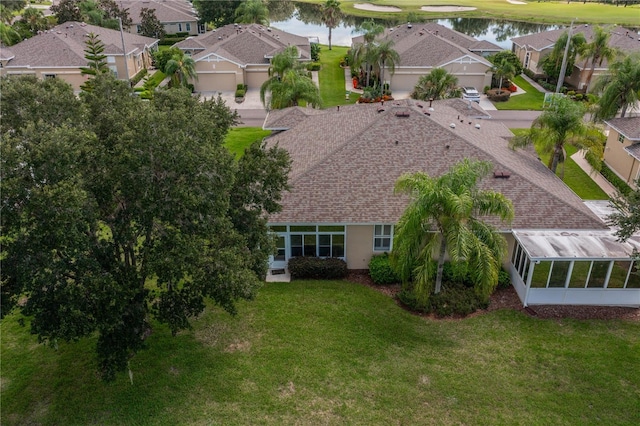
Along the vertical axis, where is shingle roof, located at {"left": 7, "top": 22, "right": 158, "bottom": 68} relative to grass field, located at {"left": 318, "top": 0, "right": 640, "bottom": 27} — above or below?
below

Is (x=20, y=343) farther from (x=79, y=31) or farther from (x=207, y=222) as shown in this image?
(x=79, y=31)

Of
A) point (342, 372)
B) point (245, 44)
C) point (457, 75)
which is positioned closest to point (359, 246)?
point (342, 372)

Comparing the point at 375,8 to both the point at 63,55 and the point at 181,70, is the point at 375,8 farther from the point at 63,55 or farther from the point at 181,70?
the point at 63,55

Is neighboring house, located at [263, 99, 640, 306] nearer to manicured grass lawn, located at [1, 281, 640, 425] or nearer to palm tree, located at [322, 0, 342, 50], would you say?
manicured grass lawn, located at [1, 281, 640, 425]

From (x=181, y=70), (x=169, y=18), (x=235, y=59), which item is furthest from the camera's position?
(x=169, y=18)

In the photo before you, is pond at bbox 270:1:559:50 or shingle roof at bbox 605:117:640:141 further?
pond at bbox 270:1:559:50

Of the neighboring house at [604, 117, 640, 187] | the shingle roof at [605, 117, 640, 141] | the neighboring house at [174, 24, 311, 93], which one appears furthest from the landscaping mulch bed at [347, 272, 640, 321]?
the neighboring house at [174, 24, 311, 93]
